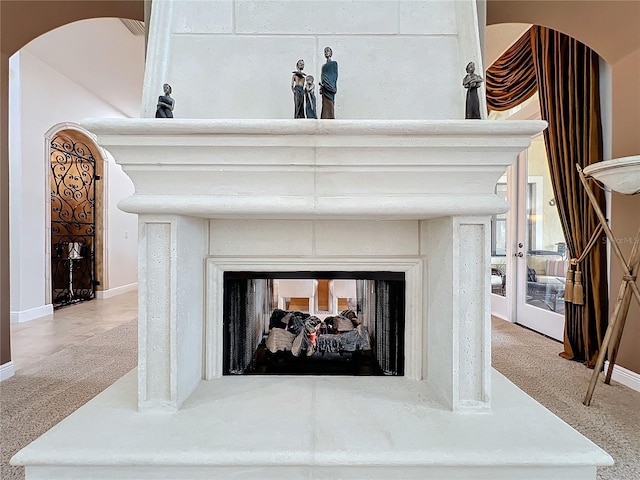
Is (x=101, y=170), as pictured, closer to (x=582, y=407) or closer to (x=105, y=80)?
(x=105, y=80)

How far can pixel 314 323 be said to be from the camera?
6.46 ft

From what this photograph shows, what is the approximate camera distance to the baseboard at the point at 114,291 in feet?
20.4

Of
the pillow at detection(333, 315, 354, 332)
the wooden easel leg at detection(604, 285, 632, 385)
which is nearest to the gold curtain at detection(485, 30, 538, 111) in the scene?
the wooden easel leg at detection(604, 285, 632, 385)

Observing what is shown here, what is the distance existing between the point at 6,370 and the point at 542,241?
4488mm

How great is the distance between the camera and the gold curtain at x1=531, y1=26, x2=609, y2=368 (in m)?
2.79

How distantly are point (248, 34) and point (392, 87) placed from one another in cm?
63

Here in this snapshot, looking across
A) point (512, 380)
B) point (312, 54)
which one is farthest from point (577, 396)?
point (312, 54)

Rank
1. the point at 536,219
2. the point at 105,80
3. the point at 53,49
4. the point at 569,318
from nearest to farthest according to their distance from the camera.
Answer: the point at 569,318, the point at 536,219, the point at 53,49, the point at 105,80

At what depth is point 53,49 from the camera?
4.58 metres

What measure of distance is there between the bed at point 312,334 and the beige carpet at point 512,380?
3.55ft

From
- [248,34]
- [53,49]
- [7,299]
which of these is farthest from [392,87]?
[53,49]

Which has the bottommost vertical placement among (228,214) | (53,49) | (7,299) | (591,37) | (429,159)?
(7,299)

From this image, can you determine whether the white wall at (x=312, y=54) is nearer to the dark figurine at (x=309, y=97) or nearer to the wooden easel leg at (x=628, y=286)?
the dark figurine at (x=309, y=97)

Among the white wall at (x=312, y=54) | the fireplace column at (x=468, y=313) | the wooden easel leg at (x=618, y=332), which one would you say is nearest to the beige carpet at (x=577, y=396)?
the wooden easel leg at (x=618, y=332)
